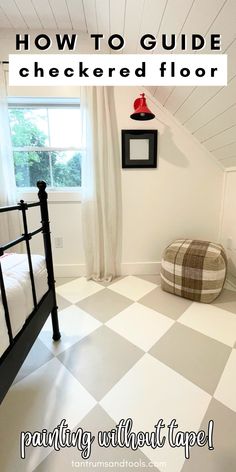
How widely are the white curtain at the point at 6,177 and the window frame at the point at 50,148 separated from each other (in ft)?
0.40

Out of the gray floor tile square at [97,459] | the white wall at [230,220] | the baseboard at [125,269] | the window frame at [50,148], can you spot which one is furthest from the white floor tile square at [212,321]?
the window frame at [50,148]

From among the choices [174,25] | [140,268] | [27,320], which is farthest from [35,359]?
[174,25]

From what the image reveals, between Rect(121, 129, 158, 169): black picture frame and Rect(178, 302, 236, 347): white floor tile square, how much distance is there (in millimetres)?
1309

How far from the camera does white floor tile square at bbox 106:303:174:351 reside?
130 centimetres

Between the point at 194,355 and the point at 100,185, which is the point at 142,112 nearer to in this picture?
the point at 100,185

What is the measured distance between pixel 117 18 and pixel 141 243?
1718 mm

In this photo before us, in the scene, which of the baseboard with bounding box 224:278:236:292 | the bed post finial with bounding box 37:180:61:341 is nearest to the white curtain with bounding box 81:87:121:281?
the bed post finial with bounding box 37:180:61:341

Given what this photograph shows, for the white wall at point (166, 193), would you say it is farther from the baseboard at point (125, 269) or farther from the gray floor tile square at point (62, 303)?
the gray floor tile square at point (62, 303)

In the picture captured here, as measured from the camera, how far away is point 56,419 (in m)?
0.85

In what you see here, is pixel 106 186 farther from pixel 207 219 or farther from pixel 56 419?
pixel 56 419

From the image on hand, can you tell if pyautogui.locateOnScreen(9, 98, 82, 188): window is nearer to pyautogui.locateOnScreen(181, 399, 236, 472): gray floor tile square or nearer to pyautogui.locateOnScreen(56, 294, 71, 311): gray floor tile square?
pyautogui.locateOnScreen(56, 294, 71, 311): gray floor tile square

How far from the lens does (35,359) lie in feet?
3.82

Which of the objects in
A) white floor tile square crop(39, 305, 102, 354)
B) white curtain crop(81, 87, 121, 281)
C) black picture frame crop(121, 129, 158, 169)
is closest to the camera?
white floor tile square crop(39, 305, 102, 354)

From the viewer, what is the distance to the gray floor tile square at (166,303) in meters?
1.57
